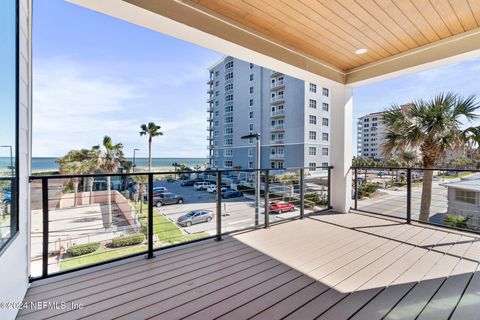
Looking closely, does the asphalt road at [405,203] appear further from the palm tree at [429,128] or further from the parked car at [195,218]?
the parked car at [195,218]

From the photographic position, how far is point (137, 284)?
1.66m

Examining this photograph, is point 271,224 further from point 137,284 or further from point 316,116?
point 316,116

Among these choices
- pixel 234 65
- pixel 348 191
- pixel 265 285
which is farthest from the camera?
pixel 234 65

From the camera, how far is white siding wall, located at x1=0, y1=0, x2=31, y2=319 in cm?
126

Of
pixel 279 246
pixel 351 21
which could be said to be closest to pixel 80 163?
pixel 279 246

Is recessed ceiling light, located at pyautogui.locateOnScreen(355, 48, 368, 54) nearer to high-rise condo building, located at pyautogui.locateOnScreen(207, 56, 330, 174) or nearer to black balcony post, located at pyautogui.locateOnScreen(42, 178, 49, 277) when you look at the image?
black balcony post, located at pyautogui.locateOnScreen(42, 178, 49, 277)

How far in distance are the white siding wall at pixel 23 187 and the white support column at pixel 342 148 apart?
3.82 metres

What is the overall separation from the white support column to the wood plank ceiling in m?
0.87

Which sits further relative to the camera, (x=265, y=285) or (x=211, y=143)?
(x=211, y=143)

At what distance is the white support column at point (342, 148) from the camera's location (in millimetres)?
3725

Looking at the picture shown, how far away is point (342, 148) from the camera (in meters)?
3.75

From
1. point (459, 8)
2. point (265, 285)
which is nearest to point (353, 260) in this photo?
point (265, 285)

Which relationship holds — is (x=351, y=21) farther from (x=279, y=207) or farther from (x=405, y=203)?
(x=405, y=203)

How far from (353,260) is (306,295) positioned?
794mm
